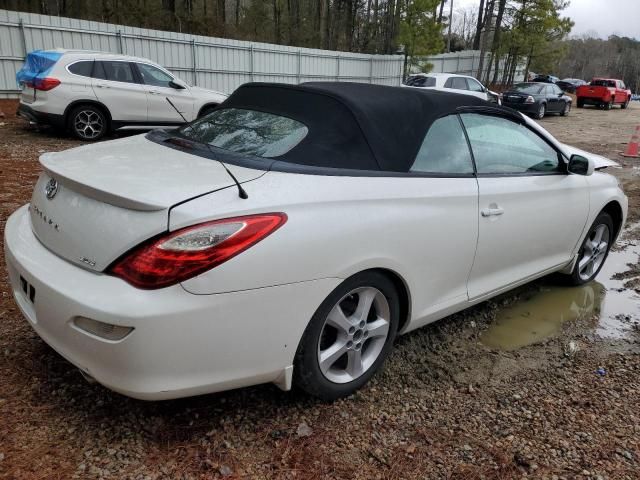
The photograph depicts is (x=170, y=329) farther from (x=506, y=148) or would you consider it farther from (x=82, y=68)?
(x=82, y=68)

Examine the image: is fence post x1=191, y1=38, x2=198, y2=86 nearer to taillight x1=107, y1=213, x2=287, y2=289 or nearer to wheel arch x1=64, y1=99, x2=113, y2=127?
wheel arch x1=64, y1=99, x2=113, y2=127

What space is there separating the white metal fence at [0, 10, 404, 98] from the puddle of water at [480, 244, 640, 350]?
623 inches

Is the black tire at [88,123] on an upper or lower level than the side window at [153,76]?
lower

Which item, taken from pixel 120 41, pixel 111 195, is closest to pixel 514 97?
pixel 120 41

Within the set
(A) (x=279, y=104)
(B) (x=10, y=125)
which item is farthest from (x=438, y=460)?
(B) (x=10, y=125)

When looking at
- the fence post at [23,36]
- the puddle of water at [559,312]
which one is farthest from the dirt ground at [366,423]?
the fence post at [23,36]

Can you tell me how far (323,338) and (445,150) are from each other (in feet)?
4.34

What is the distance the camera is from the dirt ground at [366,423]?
2.23 meters

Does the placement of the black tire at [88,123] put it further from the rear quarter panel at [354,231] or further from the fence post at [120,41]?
the rear quarter panel at [354,231]

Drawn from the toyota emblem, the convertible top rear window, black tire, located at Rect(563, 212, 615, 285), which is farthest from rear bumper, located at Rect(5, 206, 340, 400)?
black tire, located at Rect(563, 212, 615, 285)

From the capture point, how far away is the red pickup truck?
3178 centimetres

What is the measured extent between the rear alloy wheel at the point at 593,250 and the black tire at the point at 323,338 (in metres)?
2.39

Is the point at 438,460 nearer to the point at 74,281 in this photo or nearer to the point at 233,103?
the point at 74,281

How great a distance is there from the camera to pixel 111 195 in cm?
215
